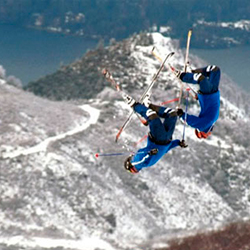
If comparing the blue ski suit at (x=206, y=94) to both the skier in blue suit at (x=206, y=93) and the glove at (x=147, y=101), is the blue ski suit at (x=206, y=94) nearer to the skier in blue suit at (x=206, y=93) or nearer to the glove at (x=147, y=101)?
the skier in blue suit at (x=206, y=93)

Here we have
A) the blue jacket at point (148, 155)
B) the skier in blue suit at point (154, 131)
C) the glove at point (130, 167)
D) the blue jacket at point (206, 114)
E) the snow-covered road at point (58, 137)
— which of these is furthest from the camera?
the snow-covered road at point (58, 137)

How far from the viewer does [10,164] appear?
117312 mm

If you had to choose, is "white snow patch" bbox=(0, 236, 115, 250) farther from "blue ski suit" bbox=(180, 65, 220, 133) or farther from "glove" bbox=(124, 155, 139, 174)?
"blue ski suit" bbox=(180, 65, 220, 133)

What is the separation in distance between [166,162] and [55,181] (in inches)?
1646

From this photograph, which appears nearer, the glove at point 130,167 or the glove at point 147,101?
the glove at point 147,101

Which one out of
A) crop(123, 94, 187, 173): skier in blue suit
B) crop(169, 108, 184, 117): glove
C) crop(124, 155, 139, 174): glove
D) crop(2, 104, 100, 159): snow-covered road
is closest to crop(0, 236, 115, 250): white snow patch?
crop(2, 104, 100, 159): snow-covered road

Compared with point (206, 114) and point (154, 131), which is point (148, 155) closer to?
point (154, 131)

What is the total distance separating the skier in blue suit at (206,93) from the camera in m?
22.1

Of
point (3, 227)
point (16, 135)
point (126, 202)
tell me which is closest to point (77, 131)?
point (16, 135)

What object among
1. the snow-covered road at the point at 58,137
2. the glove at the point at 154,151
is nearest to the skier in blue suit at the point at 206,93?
the glove at the point at 154,151

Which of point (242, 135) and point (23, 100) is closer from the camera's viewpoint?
point (23, 100)

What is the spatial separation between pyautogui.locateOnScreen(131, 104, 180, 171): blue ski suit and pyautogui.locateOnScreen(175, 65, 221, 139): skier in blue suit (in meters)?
0.93

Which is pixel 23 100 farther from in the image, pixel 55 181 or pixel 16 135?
pixel 55 181

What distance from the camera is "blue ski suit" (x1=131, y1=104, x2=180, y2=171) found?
72.2 ft
